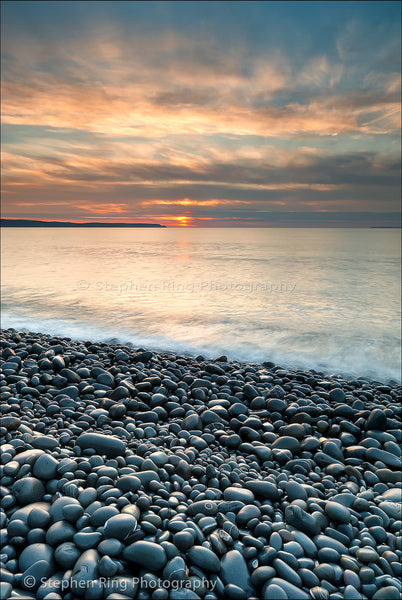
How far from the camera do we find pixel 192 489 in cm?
258

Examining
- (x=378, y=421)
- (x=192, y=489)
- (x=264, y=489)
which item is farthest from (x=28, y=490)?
(x=378, y=421)

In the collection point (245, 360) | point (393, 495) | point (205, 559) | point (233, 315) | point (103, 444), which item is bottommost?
point (393, 495)

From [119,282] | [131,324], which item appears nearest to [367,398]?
[131,324]

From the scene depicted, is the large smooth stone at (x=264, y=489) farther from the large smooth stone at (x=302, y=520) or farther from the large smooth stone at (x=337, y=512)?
the large smooth stone at (x=337, y=512)

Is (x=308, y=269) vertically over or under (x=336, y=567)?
over

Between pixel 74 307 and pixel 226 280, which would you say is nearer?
pixel 74 307

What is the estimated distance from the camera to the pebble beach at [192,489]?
1.90m

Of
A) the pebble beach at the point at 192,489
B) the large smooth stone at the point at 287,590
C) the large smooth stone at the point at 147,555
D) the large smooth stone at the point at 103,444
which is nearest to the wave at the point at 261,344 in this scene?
the pebble beach at the point at 192,489

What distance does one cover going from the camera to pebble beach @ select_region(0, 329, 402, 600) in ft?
6.24

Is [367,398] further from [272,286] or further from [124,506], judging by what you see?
[272,286]

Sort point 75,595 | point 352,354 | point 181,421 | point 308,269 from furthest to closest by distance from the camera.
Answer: point 308,269 → point 352,354 → point 181,421 → point 75,595

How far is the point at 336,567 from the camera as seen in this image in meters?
2.05

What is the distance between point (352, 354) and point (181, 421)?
452cm

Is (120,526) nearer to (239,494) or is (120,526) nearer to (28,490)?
(28,490)
